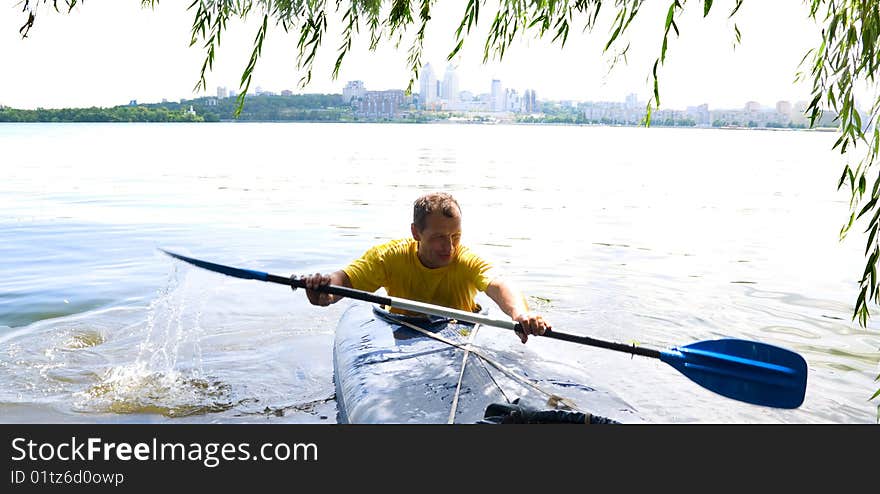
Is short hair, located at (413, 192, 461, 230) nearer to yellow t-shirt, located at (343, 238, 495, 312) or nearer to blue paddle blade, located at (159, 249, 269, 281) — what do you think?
yellow t-shirt, located at (343, 238, 495, 312)

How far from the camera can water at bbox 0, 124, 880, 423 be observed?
5602 mm

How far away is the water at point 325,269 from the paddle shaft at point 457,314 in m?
0.38

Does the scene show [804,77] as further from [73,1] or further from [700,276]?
[700,276]

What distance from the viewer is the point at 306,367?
20.7 feet

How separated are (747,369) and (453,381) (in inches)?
63.8

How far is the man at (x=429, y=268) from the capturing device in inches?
190

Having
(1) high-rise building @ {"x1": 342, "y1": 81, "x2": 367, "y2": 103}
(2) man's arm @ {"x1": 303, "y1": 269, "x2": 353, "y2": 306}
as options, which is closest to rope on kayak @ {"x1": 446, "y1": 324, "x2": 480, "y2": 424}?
(2) man's arm @ {"x1": 303, "y1": 269, "x2": 353, "y2": 306}

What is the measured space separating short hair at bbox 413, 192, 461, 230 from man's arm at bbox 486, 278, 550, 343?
0.51 metres

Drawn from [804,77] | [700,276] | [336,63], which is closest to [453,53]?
[336,63]

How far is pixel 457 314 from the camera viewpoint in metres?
4.48

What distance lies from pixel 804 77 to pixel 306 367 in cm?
421

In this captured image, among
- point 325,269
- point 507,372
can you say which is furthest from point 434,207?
point 325,269

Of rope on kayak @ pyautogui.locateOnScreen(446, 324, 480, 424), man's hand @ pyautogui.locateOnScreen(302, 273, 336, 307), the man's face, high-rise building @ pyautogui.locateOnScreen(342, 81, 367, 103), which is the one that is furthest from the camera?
high-rise building @ pyautogui.locateOnScreen(342, 81, 367, 103)

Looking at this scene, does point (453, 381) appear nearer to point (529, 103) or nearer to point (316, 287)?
point (316, 287)
